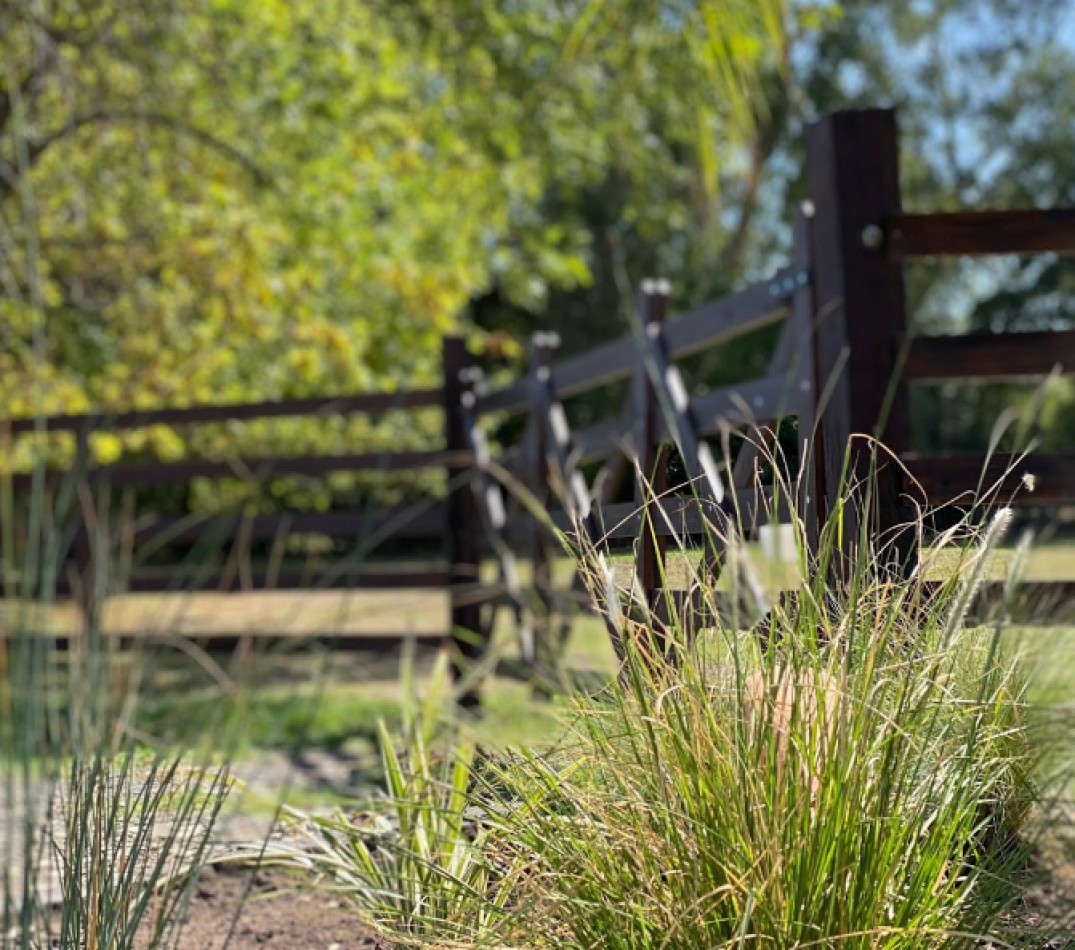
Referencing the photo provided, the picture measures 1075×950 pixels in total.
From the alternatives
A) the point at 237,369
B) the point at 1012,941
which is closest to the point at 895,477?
the point at 1012,941

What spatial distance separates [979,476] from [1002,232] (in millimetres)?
629

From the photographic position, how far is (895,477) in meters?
2.53

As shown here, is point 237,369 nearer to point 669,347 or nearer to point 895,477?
point 669,347

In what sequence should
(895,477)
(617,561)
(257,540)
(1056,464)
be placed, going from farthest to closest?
1. (257,540)
2. (1056,464)
3. (895,477)
4. (617,561)

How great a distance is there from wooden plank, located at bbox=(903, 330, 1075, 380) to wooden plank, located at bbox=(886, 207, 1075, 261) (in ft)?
0.56

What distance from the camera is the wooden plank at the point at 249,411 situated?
7578mm

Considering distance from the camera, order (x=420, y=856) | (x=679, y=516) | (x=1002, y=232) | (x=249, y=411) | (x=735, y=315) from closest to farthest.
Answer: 1. (x=420, y=856)
2. (x=679, y=516)
3. (x=1002, y=232)
4. (x=735, y=315)
5. (x=249, y=411)

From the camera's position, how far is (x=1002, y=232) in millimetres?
2977

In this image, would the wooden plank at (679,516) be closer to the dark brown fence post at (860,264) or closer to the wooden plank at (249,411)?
the dark brown fence post at (860,264)

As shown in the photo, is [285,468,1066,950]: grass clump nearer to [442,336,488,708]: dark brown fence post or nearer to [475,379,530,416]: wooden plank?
[475,379,530,416]: wooden plank

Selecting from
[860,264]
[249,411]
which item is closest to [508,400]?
[249,411]

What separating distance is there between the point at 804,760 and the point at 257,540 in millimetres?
7168

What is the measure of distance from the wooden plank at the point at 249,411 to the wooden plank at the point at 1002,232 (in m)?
4.57

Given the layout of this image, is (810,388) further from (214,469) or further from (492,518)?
(214,469)
